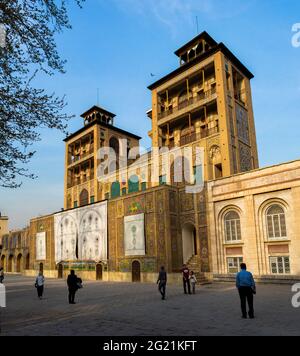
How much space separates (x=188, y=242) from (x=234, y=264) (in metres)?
5.16

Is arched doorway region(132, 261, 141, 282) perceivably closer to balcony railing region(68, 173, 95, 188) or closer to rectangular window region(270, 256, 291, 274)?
rectangular window region(270, 256, 291, 274)

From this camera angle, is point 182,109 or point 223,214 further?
point 182,109

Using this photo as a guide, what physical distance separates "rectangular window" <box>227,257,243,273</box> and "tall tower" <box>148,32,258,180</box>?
24.0 feet

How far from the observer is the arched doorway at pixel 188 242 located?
90.8ft

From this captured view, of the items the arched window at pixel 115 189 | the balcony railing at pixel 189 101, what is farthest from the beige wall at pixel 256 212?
the arched window at pixel 115 189

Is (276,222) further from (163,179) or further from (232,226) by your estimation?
(163,179)

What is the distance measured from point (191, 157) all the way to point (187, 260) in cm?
936

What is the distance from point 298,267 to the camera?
20766mm

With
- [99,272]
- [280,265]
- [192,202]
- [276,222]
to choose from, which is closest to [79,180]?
[99,272]

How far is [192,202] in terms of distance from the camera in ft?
89.1

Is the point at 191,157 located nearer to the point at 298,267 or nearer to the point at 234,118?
the point at 234,118

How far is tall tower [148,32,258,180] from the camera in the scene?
29344 millimetres

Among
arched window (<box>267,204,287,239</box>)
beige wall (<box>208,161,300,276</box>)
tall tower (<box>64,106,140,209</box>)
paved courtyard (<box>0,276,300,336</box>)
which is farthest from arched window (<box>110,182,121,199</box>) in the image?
paved courtyard (<box>0,276,300,336</box>)
